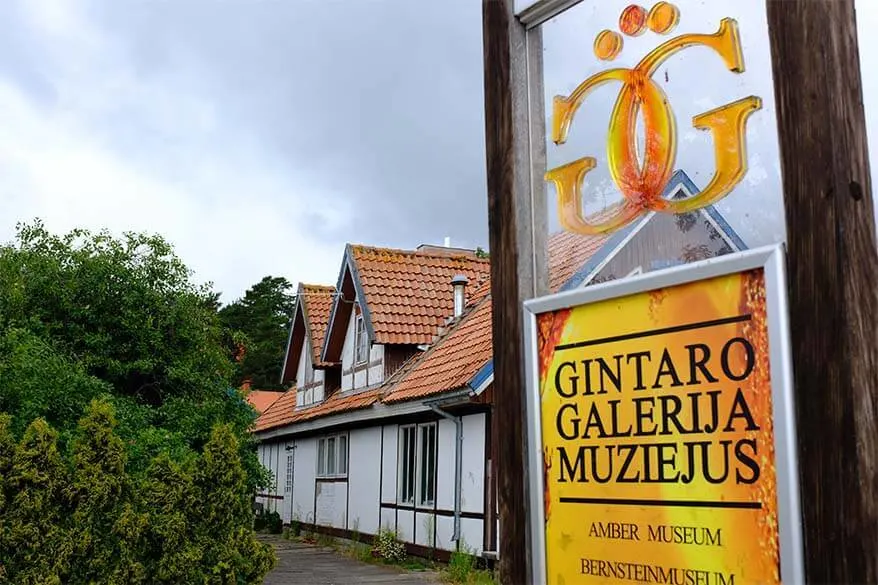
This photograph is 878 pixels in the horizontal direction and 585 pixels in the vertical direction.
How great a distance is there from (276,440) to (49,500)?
1654 centimetres

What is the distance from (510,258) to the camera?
273cm

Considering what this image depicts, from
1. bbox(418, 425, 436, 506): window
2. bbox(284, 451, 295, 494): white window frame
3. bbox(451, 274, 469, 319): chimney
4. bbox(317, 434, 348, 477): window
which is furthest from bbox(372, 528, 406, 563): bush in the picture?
bbox(284, 451, 295, 494): white window frame

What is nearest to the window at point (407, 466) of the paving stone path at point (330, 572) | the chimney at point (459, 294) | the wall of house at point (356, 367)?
the paving stone path at point (330, 572)

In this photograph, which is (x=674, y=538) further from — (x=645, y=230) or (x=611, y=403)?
(x=645, y=230)

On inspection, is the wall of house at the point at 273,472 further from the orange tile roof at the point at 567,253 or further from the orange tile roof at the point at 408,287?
the orange tile roof at the point at 567,253

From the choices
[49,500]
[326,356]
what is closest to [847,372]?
[49,500]

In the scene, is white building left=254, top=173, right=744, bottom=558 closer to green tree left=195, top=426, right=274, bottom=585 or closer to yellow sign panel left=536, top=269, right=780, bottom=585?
green tree left=195, top=426, right=274, bottom=585

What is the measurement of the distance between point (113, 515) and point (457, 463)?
6193 millimetres

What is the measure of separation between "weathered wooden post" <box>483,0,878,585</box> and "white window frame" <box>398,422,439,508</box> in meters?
12.4

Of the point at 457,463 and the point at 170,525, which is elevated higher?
the point at 457,463

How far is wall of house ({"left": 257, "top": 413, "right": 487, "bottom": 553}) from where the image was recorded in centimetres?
1352

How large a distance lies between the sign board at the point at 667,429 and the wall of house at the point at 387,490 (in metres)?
10.9

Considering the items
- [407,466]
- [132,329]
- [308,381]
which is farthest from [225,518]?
[308,381]

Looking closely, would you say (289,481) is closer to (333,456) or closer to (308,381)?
(308,381)
